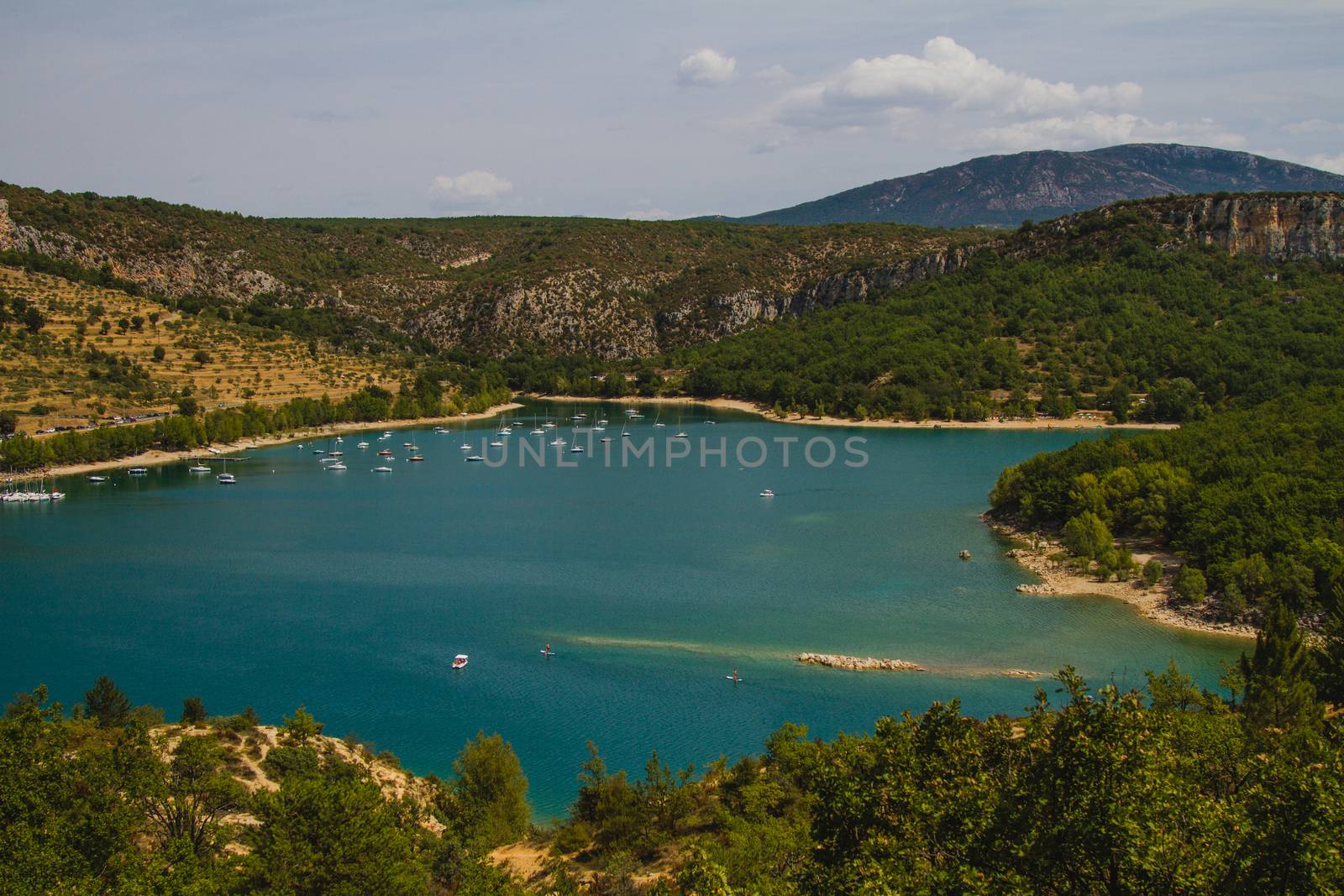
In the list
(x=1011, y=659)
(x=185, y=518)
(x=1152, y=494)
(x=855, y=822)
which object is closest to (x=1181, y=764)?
(x=855, y=822)

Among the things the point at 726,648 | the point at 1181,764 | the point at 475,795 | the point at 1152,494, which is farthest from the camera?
the point at 1152,494

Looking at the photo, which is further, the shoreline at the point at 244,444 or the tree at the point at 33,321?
the tree at the point at 33,321

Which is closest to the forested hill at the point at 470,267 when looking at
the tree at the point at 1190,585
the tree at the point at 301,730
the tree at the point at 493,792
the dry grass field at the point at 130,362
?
the dry grass field at the point at 130,362

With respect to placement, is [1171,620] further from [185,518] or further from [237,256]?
[237,256]

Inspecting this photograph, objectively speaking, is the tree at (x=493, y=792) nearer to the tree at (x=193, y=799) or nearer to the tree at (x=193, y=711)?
the tree at (x=193, y=799)

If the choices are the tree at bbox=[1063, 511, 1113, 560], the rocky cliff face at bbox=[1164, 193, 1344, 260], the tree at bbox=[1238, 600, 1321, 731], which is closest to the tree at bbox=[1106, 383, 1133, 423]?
the rocky cliff face at bbox=[1164, 193, 1344, 260]

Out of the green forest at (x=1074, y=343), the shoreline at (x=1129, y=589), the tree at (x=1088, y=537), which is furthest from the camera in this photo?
the green forest at (x=1074, y=343)

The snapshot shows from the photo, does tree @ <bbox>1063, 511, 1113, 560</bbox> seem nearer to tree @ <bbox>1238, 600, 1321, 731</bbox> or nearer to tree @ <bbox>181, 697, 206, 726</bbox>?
tree @ <bbox>1238, 600, 1321, 731</bbox>
